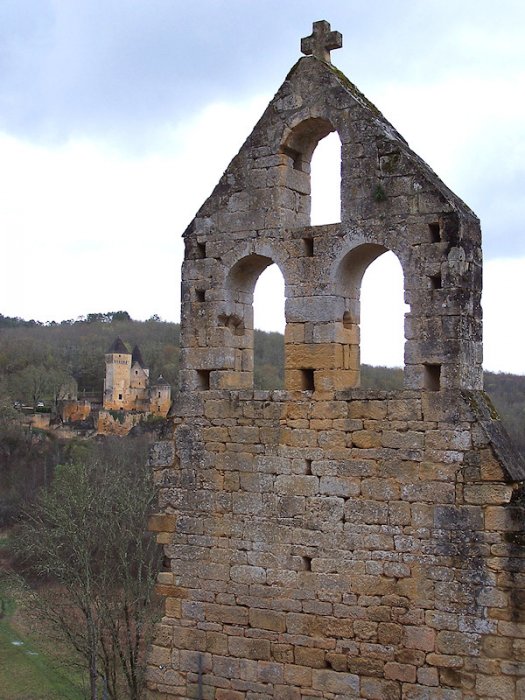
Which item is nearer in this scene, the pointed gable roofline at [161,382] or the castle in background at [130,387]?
the castle in background at [130,387]

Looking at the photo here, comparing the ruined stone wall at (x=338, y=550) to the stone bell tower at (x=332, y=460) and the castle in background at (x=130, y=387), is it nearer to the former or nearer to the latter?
the stone bell tower at (x=332, y=460)

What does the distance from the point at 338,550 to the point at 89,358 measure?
219ft

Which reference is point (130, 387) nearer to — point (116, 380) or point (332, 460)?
point (116, 380)

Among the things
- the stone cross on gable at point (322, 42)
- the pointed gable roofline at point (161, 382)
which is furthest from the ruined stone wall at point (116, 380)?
the stone cross on gable at point (322, 42)

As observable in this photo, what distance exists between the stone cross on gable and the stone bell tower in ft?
0.05

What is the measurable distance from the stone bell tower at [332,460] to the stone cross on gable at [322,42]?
16 mm

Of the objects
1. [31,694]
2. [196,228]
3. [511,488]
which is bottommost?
[31,694]

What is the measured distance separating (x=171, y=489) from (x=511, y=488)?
289 cm

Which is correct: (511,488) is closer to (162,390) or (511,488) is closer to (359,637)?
(359,637)

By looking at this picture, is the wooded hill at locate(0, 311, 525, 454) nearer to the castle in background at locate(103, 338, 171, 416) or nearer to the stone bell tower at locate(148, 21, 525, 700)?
the castle in background at locate(103, 338, 171, 416)

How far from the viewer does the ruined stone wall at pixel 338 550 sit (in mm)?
6043

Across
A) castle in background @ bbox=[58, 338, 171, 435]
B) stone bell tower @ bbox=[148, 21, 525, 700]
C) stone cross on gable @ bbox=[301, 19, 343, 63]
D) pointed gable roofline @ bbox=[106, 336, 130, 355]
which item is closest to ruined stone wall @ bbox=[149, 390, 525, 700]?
stone bell tower @ bbox=[148, 21, 525, 700]

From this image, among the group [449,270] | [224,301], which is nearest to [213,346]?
[224,301]

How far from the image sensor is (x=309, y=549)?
662 cm
